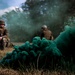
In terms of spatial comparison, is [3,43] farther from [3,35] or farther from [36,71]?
[36,71]

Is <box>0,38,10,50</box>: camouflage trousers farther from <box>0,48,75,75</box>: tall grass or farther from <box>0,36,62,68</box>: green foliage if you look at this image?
<box>0,48,75,75</box>: tall grass

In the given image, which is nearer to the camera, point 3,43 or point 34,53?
point 34,53

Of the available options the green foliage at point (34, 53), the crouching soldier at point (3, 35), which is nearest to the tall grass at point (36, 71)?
the green foliage at point (34, 53)

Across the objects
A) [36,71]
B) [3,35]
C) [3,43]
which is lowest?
[3,43]

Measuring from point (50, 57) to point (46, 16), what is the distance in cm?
3092

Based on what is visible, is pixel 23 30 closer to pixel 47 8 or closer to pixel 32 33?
pixel 32 33

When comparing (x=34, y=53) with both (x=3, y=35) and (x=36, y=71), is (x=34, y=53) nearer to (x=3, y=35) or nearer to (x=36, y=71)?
(x=36, y=71)

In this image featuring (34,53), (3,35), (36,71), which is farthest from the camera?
(3,35)

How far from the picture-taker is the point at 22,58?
248 inches

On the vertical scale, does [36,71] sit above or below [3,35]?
below

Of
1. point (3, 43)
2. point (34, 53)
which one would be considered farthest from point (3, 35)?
point (34, 53)

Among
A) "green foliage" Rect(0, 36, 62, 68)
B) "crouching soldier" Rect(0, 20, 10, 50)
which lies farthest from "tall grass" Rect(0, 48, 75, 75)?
"crouching soldier" Rect(0, 20, 10, 50)

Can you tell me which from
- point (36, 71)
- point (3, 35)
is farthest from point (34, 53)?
point (3, 35)

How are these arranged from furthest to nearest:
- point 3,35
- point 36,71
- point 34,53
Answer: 1. point 3,35
2. point 34,53
3. point 36,71
